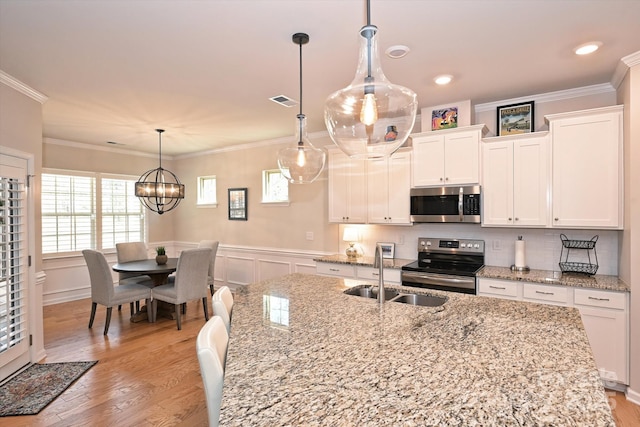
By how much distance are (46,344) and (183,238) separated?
3412mm

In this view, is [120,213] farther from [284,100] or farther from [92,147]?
[284,100]

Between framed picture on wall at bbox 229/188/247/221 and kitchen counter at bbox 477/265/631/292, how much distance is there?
13.0 feet

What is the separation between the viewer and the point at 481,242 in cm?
380

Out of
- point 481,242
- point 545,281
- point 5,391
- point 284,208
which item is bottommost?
point 5,391

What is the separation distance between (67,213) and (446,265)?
5.86 m

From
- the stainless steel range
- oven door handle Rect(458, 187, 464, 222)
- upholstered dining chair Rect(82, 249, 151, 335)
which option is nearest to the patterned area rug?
upholstered dining chair Rect(82, 249, 151, 335)

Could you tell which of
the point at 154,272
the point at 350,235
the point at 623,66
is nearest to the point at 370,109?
the point at 623,66

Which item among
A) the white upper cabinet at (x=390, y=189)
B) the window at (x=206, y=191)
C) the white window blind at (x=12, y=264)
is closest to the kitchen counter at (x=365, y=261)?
the white upper cabinet at (x=390, y=189)

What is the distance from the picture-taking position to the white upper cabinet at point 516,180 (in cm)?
322

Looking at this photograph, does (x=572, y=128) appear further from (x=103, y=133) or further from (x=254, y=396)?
(x=103, y=133)

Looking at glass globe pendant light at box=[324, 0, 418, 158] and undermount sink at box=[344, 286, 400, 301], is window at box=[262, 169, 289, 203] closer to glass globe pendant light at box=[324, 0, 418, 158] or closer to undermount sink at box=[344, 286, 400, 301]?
undermount sink at box=[344, 286, 400, 301]

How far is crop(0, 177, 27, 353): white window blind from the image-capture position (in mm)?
2975

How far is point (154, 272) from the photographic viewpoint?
14.5 ft

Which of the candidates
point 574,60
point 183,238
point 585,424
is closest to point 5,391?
point 585,424
